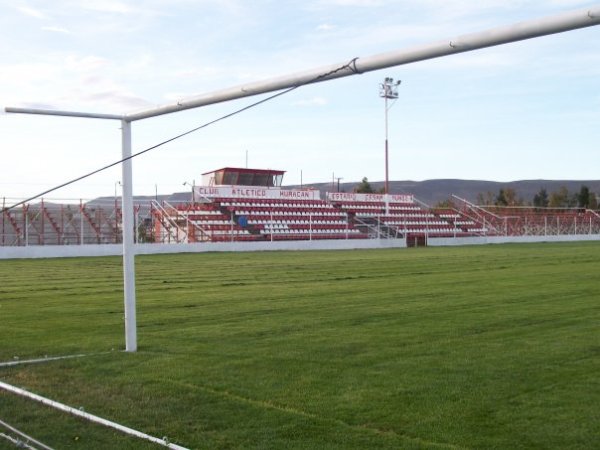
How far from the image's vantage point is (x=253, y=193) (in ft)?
152

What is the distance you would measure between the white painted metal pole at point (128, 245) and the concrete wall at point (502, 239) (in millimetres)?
36720

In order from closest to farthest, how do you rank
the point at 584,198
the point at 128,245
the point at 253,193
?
the point at 128,245 < the point at 253,193 < the point at 584,198

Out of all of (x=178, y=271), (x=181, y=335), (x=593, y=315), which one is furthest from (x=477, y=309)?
(x=178, y=271)

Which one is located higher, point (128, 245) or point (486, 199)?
point (128, 245)

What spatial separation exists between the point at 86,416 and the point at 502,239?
4487cm

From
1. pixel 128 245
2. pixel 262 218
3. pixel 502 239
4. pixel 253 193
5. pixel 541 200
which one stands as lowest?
pixel 502 239

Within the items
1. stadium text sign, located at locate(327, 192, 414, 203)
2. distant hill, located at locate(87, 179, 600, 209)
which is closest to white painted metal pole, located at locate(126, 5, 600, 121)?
stadium text sign, located at locate(327, 192, 414, 203)

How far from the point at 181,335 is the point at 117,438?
13.0 feet

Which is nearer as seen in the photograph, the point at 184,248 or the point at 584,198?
the point at 184,248

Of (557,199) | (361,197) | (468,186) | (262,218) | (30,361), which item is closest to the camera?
(30,361)

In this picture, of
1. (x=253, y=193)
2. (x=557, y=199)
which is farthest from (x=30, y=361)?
(x=557, y=199)

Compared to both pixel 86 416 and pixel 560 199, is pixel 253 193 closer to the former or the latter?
pixel 86 416

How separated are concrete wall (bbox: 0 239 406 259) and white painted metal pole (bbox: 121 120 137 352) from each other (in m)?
22.7

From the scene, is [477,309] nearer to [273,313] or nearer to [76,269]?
[273,313]
